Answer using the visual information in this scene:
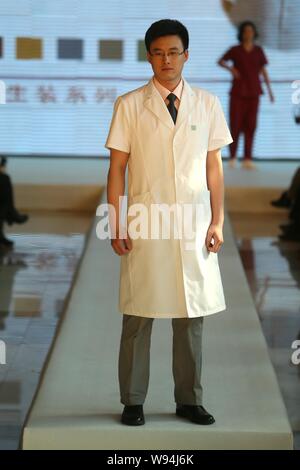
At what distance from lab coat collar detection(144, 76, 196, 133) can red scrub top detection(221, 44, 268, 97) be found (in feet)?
24.6

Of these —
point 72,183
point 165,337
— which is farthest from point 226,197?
point 165,337

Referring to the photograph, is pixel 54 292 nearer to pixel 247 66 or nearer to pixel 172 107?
pixel 172 107

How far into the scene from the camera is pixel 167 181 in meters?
3.61

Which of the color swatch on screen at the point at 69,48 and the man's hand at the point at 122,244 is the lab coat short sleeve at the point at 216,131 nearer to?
the man's hand at the point at 122,244

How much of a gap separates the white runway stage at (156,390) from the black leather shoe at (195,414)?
0.12 feet

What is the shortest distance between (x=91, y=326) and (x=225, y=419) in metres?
1.43

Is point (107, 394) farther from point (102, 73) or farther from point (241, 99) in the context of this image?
point (102, 73)

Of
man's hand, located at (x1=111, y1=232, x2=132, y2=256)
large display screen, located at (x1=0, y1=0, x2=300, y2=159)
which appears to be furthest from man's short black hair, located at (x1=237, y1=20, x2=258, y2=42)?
man's hand, located at (x1=111, y1=232, x2=132, y2=256)

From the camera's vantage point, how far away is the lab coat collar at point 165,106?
3.59 metres

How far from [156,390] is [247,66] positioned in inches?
290

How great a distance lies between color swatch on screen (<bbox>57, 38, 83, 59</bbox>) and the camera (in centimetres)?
1219

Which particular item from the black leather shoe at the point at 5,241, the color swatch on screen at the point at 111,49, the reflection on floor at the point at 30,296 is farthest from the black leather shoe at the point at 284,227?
the color swatch on screen at the point at 111,49

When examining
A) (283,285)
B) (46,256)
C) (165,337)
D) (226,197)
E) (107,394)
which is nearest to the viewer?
(107,394)
